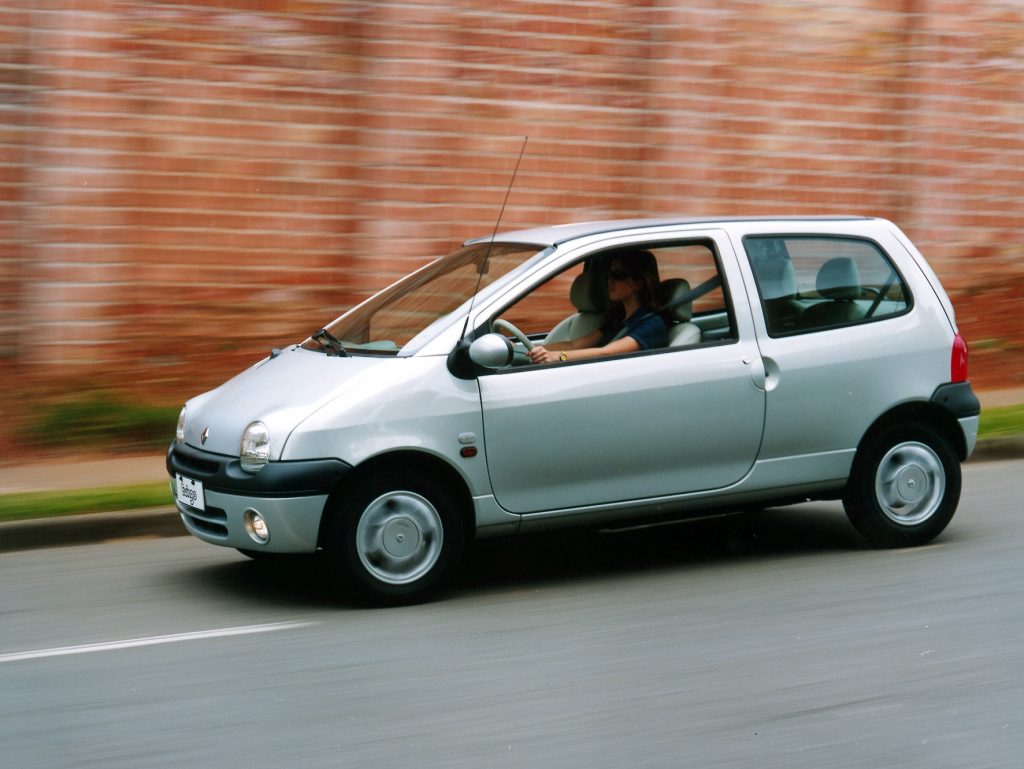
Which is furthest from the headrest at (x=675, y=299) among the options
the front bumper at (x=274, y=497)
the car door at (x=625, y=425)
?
the front bumper at (x=274, y=497)

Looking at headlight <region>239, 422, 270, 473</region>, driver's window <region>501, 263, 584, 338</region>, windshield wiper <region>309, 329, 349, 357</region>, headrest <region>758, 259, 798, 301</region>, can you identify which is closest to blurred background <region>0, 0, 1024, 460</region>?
windshield wiper <region>309, 329, 349, 357</region>

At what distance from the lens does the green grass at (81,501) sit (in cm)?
807

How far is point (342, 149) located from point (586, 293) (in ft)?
17.1

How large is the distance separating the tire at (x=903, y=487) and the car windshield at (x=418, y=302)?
1.96 metres

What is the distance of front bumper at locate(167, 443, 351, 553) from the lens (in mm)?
6039

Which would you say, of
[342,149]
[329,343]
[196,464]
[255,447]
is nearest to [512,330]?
[329,343]

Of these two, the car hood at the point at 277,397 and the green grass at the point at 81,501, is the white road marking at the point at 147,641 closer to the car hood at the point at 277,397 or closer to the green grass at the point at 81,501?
the car hood at the point at 277,397

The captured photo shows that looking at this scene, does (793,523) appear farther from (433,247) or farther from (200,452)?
(433,247)

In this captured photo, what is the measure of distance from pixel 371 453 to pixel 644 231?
1704mm

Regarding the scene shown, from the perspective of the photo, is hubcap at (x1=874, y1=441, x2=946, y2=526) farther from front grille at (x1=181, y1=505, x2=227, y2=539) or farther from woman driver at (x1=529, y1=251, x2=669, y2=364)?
front grille at (x1=181, y1=505, x2=227, y2=539)

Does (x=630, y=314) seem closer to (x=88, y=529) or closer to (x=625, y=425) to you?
(x=625, y=425)

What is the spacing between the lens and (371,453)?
241 inches

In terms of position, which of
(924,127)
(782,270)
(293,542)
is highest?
(924,127)

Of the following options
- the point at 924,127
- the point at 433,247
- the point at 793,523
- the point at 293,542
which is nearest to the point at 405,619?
the point at 293,542
